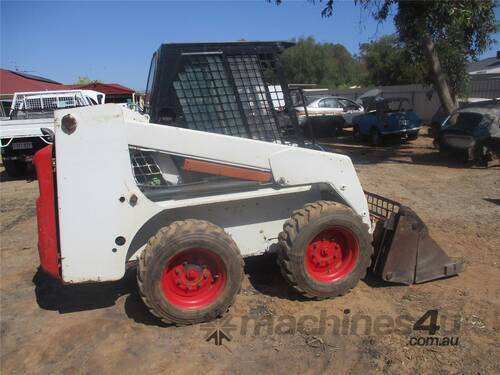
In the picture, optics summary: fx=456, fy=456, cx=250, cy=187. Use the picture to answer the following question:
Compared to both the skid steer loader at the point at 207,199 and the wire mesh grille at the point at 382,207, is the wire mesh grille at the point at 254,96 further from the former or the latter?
the wire mesh grille at the point at 382,207

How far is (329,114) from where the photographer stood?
18.8 m

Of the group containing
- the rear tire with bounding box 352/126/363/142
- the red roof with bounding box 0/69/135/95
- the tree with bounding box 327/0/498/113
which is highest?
the red roof with bounding box 0/69/135/95

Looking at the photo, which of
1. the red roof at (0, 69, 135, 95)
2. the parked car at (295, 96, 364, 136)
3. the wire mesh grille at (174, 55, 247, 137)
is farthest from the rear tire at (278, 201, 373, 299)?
the red roof at (0, 69, 135, 95)

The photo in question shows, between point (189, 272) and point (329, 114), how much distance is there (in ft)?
52.6

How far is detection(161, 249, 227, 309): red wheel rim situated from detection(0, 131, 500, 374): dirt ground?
0.22 metres

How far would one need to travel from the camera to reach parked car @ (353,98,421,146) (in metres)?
15.1

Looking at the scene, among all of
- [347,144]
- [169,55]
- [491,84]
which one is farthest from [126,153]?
[491,84]

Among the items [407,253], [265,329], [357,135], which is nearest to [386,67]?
[357,135]

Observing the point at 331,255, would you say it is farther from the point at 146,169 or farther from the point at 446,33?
the point at 446,33

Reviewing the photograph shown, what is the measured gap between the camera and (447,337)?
3.37 metres

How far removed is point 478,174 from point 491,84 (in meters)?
12.8

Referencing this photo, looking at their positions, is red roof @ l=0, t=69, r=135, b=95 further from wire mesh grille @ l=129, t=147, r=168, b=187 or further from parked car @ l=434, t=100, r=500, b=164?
wire mesh grille @ l=129, t=147, r=168, b=187

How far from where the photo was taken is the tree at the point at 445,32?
1035cm

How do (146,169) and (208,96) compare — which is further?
(208,96)
